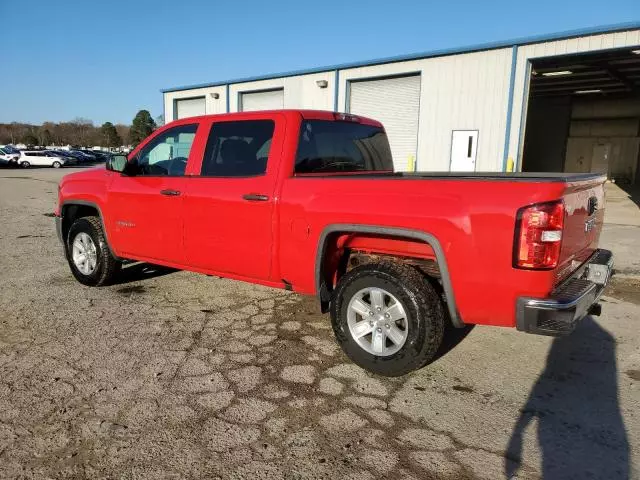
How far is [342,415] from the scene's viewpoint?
2.90 m

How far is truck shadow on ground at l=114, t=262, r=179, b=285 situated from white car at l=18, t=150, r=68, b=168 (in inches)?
1648

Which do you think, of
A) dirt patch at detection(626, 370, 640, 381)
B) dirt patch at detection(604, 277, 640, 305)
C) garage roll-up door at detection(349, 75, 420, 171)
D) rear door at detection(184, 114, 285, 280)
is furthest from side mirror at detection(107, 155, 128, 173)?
garage roll-up door at detection(349, 75, 420, 171)

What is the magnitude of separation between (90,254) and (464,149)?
38.1ft

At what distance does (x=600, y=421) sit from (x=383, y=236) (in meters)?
1.77

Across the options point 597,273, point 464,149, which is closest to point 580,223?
point 597,273

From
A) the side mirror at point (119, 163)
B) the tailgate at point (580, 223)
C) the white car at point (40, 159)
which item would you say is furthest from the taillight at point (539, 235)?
the white car at point (40, 159)

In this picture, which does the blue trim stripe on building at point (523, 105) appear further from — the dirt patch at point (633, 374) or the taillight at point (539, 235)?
the taillight at point (539, 235)

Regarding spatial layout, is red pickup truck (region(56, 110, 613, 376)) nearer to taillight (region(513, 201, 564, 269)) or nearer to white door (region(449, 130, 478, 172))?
taillight (region(513, 201, 564, 269))

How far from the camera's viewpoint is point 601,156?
27.1 metres

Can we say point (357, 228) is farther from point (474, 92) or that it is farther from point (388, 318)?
point (474, 92)

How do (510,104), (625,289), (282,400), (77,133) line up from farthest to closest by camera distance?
→ (77,133)
(510,104)
(625,289)
(282,400)

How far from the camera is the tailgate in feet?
9.30

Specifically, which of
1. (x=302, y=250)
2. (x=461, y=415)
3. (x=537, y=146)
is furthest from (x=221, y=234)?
(x=537, y=146)

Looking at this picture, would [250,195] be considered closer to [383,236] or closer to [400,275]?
[383,236]
